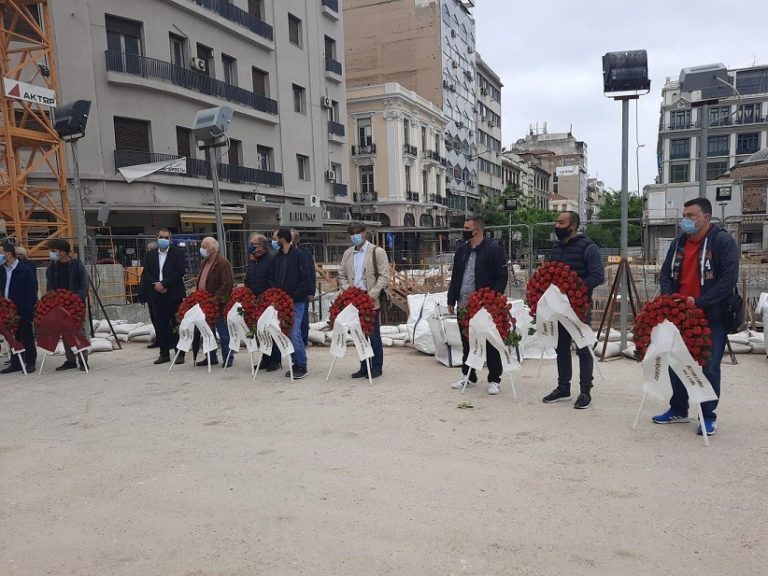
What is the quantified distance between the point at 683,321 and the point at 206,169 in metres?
20.6

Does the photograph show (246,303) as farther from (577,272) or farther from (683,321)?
(683,321)

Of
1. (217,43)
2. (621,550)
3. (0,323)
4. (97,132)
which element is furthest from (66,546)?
(217,43)

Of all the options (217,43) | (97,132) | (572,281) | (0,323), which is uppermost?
(217,43)

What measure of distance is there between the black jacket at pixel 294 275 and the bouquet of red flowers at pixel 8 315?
3.84 metres

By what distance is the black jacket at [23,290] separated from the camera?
26.3 feet

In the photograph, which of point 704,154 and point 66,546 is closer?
point 66,546

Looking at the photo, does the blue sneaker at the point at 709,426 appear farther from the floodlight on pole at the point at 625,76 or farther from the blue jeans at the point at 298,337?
the blue jeans at the point at 298,337

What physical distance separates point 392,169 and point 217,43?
66.4ft

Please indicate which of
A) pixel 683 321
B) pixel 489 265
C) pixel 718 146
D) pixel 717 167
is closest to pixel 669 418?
pixel 683 321

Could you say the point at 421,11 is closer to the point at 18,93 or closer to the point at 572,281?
the point at 18,93

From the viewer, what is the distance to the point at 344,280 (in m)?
7.32

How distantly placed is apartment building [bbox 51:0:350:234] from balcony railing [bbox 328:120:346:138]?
0.12 metres

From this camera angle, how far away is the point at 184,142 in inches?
846

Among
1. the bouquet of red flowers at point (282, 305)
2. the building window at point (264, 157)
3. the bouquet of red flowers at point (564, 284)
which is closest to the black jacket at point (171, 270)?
the bouquet of red flowers at point (282, 305)
